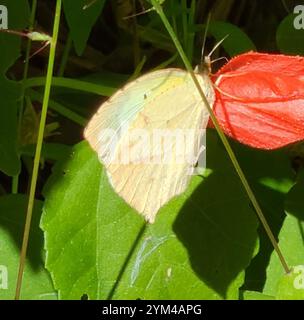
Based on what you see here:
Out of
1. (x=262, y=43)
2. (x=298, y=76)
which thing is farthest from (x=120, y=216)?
(x=262, y=43)

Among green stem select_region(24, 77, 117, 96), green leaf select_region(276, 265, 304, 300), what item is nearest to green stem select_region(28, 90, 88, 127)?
green stem select_region(24, 77, 117, 96)

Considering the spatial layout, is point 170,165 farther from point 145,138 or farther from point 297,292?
point 297,292

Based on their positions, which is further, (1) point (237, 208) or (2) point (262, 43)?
(2) point (262, 43)

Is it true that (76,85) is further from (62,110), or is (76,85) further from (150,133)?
(150,133)

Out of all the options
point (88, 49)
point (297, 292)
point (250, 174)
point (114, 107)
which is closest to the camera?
point (114, 107)

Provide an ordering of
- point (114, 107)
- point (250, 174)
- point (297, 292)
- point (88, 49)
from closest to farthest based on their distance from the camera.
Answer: point (114, 107)
point (297, 292)
point (250, 174)
point (88, 49)

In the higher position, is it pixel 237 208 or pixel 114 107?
pixel 114 107
